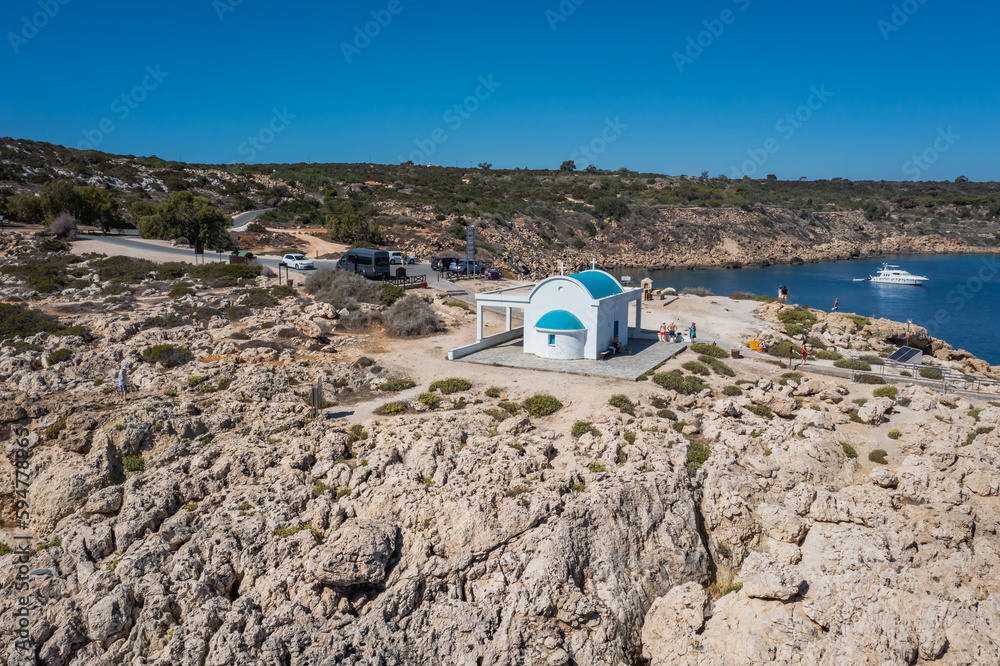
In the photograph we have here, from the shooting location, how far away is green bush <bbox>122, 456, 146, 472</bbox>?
16.5m

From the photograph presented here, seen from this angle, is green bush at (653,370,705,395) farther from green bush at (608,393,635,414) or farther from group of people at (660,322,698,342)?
group of people at (660,322,698,342)

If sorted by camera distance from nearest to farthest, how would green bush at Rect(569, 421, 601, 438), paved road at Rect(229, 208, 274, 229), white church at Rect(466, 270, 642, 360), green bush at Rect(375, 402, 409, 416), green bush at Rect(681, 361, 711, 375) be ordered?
green bush at Rect(569, 421, 601, 438), green bush at Rect(375, 402, 409, 416), green bush at Rect(681, 361, 711, 375), white church at Rect(466, 270, 642, 360), paved road at Rect(229, 208, 274, 229)

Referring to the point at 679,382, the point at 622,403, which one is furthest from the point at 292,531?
the point at 679,382

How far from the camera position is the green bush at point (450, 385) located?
21.4m

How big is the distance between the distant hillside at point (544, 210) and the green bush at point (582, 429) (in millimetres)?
39226

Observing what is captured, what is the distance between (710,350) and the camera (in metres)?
27.0

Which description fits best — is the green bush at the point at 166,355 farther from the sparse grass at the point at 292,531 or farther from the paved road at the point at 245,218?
the paved road at the point at 245,218

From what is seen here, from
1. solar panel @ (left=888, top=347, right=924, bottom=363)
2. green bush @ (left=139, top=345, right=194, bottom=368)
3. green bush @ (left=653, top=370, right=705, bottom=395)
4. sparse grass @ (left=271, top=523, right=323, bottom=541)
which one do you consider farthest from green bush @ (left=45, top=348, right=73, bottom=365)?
solar panel @ (left=888, top=347, right=924, bottom=363)

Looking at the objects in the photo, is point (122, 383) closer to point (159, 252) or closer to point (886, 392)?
point (886, 392)

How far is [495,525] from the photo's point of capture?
14.6 meters

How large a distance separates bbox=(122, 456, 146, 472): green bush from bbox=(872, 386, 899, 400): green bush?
23.1 m

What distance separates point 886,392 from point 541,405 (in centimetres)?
1234

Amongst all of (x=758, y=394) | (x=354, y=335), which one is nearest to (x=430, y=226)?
(x=354, y=335)

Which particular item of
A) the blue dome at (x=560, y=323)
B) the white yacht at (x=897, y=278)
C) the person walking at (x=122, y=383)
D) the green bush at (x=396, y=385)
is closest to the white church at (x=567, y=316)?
the blue dome at (x=560, y=323)
